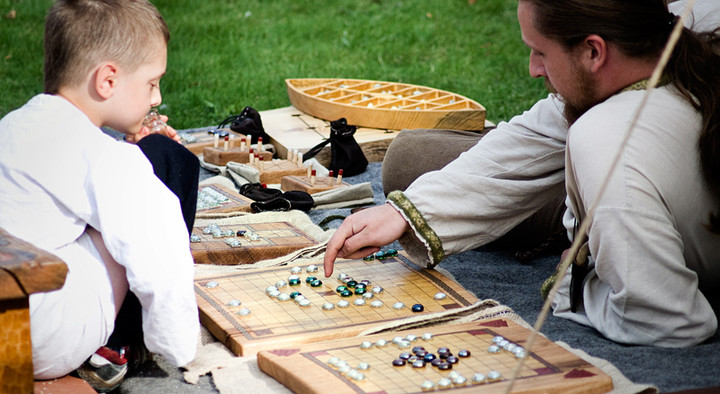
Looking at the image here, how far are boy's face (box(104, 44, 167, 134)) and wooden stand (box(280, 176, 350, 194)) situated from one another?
4.89 ft

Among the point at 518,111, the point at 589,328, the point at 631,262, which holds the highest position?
the point at 631,262

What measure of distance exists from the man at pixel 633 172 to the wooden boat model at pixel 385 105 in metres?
1.75

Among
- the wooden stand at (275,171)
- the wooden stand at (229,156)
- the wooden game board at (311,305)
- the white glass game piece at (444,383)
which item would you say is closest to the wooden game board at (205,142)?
the wooden stand at (229,156)

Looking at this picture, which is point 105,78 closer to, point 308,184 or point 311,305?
point 311,305

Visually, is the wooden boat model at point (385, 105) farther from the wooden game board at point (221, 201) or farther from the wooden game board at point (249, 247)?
the wooden game board at point (249, 247)

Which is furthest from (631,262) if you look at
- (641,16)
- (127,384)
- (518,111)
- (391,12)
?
(391,12)

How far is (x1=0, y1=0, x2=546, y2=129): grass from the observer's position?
18.7 feet

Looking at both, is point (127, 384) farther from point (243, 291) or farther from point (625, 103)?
point (625, 103)

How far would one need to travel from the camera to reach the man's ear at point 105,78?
1817 millimetres

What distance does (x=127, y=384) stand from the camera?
1869 mm

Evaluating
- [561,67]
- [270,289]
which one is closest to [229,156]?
[270,289]

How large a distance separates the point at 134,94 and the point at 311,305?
69 cm

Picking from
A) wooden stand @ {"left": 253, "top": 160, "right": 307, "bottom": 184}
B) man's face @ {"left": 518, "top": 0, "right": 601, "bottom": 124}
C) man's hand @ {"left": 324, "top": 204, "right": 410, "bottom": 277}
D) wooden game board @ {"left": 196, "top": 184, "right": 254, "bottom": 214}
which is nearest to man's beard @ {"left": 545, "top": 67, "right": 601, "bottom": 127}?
man's face @ {"left": 518, "top": 0, "right": 601, "bottom": 124}

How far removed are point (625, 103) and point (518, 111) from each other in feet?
11.2
